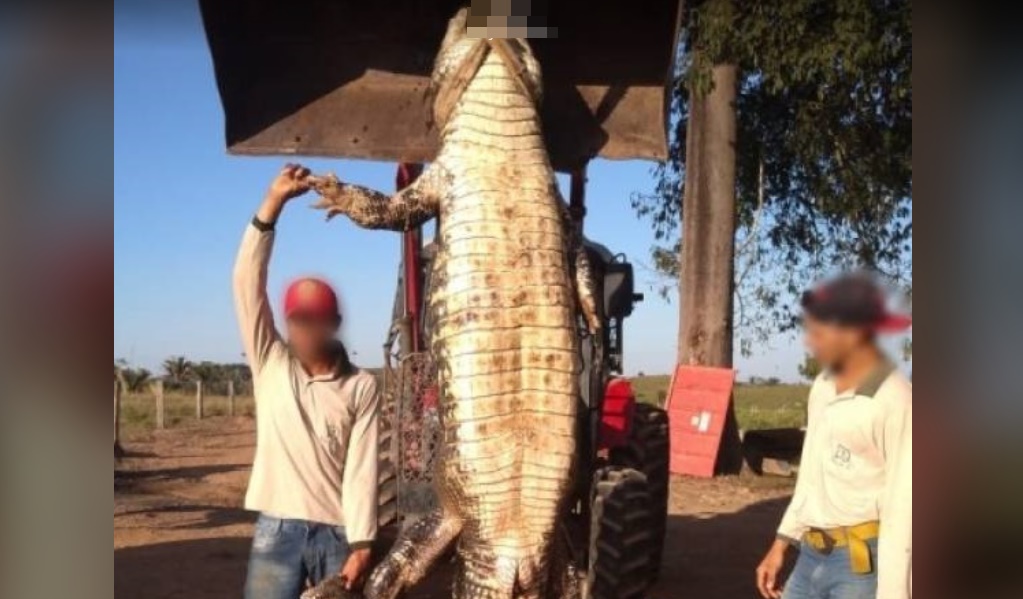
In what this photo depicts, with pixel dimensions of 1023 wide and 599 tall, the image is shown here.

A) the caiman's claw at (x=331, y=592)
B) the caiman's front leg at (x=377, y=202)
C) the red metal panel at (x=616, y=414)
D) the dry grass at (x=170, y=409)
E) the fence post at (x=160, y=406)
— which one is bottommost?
the dry grass at (x=170, y=409)

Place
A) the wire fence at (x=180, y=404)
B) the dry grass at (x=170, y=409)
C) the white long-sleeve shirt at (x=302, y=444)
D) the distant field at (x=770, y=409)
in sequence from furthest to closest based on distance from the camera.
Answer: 1. the dry grass at (x=170, y=409)
2. the wire fence at (x=180, y=404)
3. the distant field at (x=770, y=409)
4. the white long-sleeve shirt at (x=302, y=444)

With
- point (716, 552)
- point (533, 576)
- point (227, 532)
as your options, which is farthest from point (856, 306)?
point (227, 532)

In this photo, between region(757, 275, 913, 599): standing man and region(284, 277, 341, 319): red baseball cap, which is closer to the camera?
region(757, 275, 913, 599): standing man

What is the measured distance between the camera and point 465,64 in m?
3.68

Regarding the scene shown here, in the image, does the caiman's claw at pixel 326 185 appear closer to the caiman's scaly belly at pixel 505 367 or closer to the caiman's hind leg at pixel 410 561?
the caiman's scaly belly at pixel 505 367

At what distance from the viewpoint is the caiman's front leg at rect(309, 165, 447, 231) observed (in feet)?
12.1

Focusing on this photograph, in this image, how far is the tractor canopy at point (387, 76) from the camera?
4656 millimetres

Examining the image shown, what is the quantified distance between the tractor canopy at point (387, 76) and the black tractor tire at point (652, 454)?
253 cm

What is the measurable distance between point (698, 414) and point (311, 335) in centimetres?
1117

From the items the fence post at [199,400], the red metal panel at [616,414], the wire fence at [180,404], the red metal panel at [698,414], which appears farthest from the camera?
the fence post at [199,400]

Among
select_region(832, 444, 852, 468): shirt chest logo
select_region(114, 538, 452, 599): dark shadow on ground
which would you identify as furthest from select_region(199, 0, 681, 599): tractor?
select_region(114, 538, 452, 599): dark shadow on ground

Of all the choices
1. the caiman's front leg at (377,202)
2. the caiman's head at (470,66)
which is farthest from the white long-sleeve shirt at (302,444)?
the caiman's head at (470,66)

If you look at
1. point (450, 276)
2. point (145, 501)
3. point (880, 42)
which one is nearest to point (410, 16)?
point (450, 276)

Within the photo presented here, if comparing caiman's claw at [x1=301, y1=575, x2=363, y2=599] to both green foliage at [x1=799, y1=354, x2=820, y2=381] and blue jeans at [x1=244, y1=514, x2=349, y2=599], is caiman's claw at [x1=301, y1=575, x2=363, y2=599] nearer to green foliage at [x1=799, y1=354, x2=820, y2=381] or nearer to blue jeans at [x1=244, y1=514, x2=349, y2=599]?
blue jeans at [x1=244, y1=514, x2=349, y2=599]
